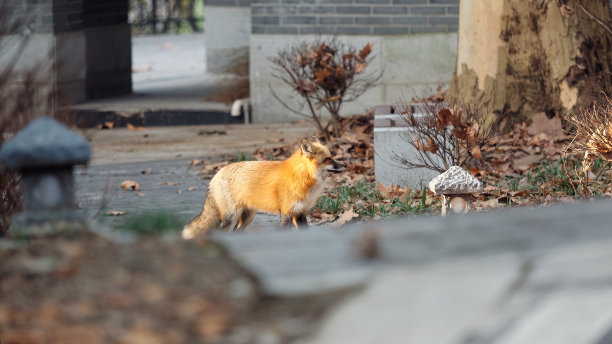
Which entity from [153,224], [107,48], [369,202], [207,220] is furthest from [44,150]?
[107,48]

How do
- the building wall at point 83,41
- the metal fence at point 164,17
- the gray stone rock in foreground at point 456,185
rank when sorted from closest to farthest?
the gray stone rock in foreground at point 456,185 → the building wall at point 83,41 → the metal fence at point 164,17

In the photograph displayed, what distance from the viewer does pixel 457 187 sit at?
245 inches

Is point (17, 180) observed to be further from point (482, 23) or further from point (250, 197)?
point (482, 23)

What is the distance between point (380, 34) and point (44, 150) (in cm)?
1015

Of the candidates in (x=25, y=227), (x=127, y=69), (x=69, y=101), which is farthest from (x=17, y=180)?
(x=127, y=69)

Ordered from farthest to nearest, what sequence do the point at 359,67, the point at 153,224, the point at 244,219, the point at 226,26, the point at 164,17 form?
the point at 164,17 < the point at 226,26 < the point at 359,67 < the point at 244,219 < the point at 153,224

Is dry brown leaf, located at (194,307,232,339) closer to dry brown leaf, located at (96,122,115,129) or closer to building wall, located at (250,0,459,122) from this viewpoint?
building wall, located at (250,0,459,122)

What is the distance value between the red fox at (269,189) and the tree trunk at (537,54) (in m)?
4.01

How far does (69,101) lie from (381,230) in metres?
3.41

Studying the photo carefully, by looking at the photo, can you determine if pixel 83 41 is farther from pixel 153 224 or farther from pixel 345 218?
pixel 153 224

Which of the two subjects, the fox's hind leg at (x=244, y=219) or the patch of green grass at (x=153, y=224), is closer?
the patch of green grass at (x=153, y=224)

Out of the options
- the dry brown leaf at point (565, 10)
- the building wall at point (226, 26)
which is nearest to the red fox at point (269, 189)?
the dry brown leaf at point (565, 10)

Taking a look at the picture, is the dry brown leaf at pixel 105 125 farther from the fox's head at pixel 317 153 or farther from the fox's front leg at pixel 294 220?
the fox's head at pixel 317 153

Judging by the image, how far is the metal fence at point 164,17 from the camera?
1075 inches
